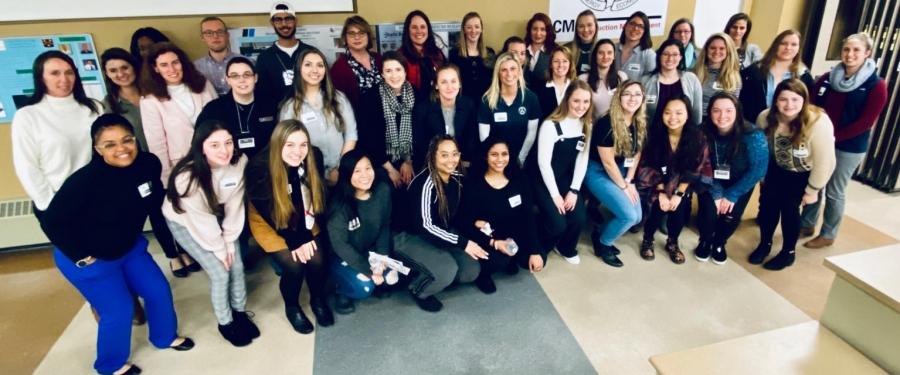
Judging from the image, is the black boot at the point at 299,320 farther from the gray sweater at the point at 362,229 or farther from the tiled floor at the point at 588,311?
the gray sweater at the point at 362,229

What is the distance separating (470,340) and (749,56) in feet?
10.8

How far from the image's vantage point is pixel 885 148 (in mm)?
4367

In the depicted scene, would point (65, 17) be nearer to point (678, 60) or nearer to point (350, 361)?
point (350, 361)

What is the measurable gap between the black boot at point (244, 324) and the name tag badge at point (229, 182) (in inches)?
29.1

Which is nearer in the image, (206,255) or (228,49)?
(206,255)

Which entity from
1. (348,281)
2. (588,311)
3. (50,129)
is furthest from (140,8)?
(588,311)

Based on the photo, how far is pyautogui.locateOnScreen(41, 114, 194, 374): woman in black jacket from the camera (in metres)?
2.02

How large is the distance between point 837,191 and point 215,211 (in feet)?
13.2

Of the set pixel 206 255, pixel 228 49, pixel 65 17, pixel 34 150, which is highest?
pixel 65 17

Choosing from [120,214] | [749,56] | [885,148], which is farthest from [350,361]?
[885,148]

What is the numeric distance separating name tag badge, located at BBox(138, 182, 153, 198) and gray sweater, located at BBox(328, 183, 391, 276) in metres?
0.87

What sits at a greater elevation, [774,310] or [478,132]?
[478,132]

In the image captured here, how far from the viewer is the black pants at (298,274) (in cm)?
261

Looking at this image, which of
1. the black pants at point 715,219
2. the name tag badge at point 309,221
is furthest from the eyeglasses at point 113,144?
the black pants at point 715,219
